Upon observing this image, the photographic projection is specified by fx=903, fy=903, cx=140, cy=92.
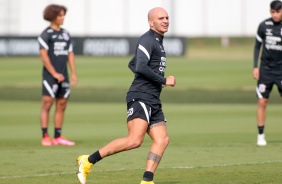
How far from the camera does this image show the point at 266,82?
48.1ft

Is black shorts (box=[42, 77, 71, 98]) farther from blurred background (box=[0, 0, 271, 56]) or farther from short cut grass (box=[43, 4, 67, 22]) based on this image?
blurred background (box=[0, 0, 271, 56])

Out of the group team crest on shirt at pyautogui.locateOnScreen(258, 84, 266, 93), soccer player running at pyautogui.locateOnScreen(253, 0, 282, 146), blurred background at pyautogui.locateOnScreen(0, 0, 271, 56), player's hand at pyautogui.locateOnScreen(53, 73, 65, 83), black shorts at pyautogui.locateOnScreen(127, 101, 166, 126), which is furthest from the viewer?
blurred background at pyautogui.locateOnScreen(0, 0, 271, 56)

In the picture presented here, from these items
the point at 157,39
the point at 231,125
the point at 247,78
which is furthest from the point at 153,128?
the point at 247,78

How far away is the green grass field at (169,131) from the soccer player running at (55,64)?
0.45m

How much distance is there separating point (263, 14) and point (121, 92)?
28.2 m

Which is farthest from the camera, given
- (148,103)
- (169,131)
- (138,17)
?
(138,17)

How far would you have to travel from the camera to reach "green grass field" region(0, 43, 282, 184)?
1148 centimetres

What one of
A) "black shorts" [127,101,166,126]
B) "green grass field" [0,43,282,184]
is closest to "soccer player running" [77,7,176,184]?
"black shorts" [127,101,166,126]

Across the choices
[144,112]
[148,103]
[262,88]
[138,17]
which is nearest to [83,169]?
[144,112]

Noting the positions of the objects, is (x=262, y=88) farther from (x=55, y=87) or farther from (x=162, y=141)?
(x=162, y=141)

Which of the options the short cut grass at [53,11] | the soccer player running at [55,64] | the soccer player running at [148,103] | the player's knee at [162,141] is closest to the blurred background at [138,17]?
the soccer player running at [55,64]

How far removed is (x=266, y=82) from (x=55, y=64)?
3529mm

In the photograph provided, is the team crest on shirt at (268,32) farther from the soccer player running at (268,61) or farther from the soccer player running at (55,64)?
the soccer player running at (55,64)

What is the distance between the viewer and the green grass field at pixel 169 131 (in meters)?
11.5
